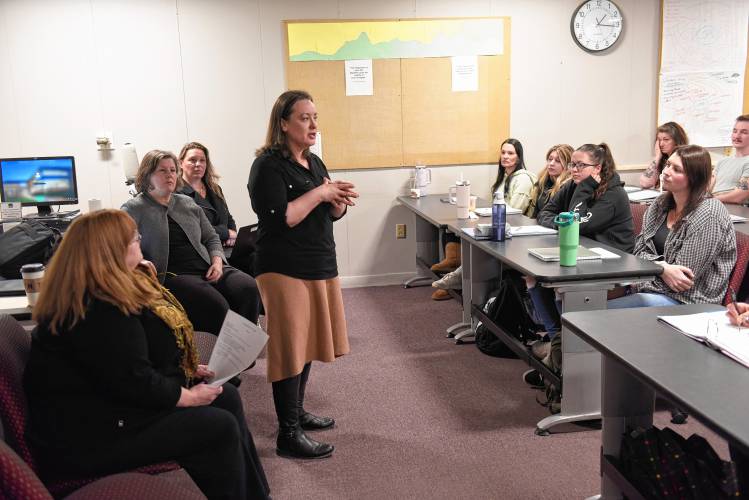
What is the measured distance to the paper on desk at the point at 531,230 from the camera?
346 cm

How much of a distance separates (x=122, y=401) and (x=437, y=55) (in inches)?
160

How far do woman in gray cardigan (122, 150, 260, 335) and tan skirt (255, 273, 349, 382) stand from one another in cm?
80

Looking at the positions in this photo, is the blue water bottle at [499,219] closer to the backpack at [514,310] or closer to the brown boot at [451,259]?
the backpack at [514,310]

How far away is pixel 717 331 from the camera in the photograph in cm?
174

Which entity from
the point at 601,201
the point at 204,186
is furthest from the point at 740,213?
the point at 204,186

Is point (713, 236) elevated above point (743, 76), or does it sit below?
below

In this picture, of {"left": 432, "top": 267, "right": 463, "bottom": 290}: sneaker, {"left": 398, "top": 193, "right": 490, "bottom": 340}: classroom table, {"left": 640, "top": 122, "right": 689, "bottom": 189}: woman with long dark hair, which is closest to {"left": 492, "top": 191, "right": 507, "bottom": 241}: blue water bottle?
{"left": 432, "top": 267, "right": 463, "bottom": 290}: sneaker

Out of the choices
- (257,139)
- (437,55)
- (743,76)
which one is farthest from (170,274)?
(743,76)

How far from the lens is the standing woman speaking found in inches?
96.4

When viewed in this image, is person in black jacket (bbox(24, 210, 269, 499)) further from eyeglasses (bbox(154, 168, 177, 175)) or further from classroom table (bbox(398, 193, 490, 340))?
classroom table (bbox(398, 193, 490, 340))

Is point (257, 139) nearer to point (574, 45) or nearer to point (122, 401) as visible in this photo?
point (574, 45)

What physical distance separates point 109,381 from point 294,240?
924 millimetres

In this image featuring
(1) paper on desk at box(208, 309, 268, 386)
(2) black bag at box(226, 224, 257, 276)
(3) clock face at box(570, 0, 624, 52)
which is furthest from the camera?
(3) clock face at box(570, 0, 624, 52)

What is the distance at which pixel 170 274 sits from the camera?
330 cm
